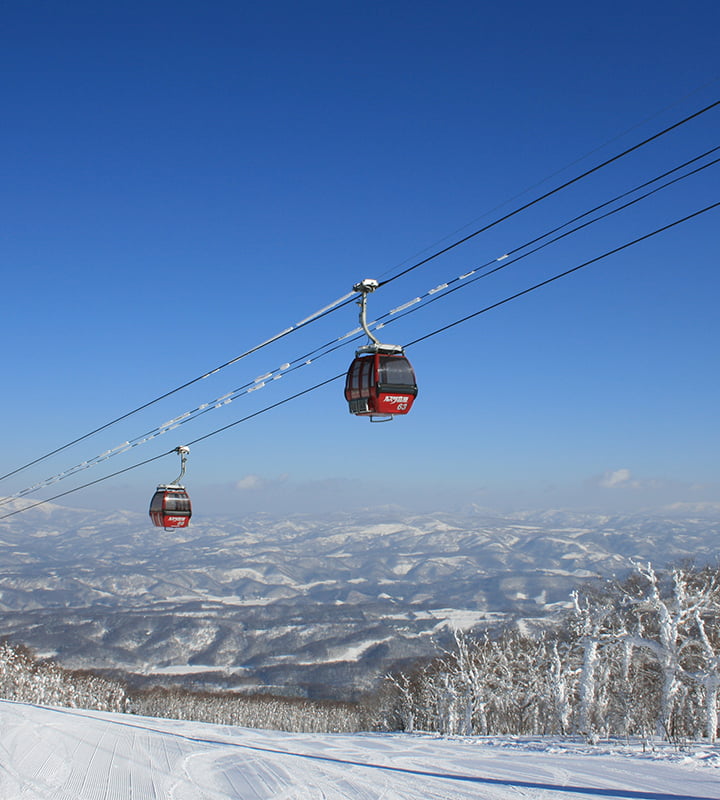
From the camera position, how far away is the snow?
9.43 meters

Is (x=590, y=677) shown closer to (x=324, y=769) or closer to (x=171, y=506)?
(x=324, y=769)

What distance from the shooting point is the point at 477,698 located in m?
38.4

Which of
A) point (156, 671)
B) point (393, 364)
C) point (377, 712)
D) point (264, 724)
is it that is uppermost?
point (393, 364)

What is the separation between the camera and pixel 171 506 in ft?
60.0

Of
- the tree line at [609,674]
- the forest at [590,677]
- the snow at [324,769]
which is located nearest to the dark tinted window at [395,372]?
the snow at [324,769]

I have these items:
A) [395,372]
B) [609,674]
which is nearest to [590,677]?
[395,372]

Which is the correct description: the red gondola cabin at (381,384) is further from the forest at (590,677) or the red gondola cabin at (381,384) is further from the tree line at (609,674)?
the forest at (590,677)

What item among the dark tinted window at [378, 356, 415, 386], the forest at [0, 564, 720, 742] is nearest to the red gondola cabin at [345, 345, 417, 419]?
the dark tinted window at [378, 356, 415, 386]

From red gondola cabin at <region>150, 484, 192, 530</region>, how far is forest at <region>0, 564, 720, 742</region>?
11.1 m

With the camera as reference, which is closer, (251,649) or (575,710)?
(575,710)

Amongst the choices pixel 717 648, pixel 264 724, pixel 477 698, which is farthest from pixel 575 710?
pixel 264 724

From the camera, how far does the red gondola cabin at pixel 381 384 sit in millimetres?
9570

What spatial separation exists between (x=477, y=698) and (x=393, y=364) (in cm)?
3479

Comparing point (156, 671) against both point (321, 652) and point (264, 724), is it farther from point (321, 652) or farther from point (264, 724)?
point (264, 724)
